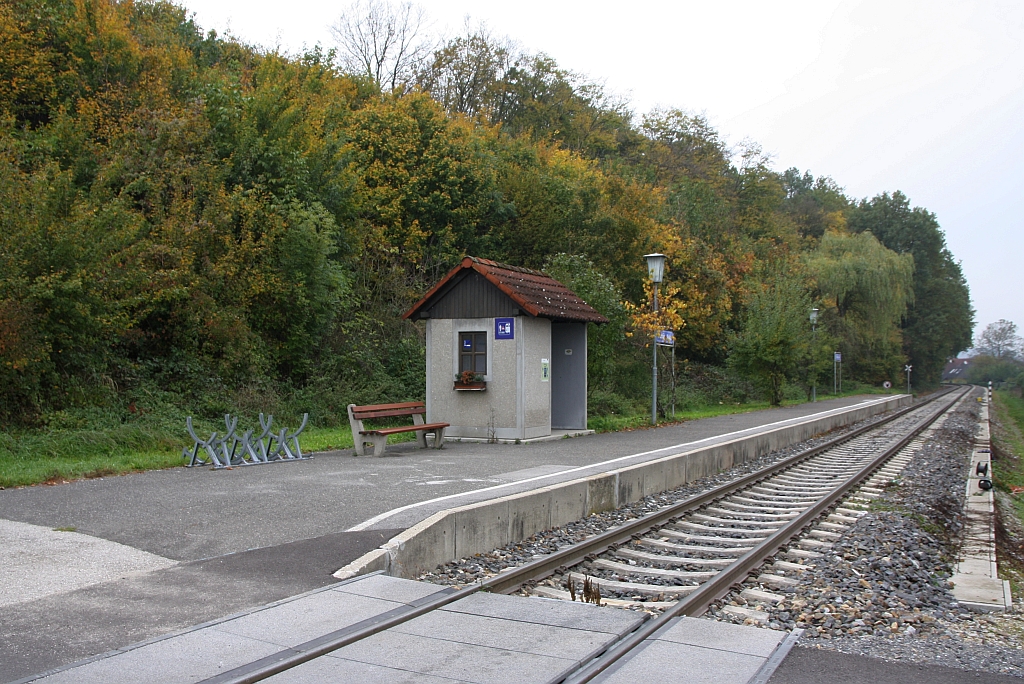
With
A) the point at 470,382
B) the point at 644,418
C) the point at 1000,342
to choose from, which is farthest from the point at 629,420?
the point at 1000,342

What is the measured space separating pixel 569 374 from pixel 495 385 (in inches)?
122

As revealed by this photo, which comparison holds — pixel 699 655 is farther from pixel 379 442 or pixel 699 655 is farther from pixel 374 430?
pixel 374 430

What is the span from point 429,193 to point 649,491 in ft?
62.9

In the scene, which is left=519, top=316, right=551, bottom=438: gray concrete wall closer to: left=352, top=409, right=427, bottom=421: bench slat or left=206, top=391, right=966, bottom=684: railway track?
left=352, top=409, right=427, bottom=421: bench slat

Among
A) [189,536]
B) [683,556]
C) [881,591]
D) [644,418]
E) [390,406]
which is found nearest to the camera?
[881,591]

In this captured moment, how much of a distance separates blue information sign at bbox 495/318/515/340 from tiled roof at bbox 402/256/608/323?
412 millimetres

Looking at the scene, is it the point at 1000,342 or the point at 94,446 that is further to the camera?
the point at 1000,342

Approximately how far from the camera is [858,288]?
5841 centimetres

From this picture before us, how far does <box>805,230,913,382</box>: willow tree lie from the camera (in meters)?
57.2

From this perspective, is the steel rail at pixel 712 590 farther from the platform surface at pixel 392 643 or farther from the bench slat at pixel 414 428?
the bench slat at pixel 414 428

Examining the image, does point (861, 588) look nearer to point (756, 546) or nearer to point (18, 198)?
point (756, 546)

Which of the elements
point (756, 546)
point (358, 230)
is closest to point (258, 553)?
point (756, 546)

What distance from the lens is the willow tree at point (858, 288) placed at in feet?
188

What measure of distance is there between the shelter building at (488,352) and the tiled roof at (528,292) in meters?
0.03
